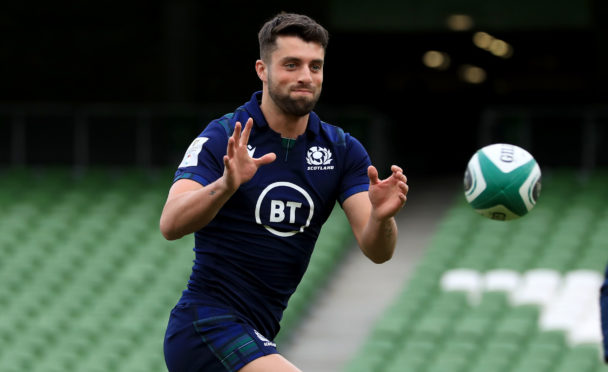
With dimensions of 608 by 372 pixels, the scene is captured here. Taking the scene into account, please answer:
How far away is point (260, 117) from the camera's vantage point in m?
3.80

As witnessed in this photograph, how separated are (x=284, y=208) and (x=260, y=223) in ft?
0.37

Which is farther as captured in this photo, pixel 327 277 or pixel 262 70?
pixel 327 277

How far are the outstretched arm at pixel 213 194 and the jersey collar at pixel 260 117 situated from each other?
15.7 inches

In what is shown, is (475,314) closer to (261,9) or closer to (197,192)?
(197,192)

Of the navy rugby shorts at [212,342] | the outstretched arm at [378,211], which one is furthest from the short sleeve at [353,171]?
the navy rugby shorts at [212,342]

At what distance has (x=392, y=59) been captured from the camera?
66.2ft

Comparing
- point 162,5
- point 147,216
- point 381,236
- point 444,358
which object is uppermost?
point 162,5

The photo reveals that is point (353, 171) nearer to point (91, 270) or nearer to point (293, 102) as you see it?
point (293, 102)

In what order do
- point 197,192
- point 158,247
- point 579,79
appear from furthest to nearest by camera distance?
point 579,79 < point 158,247 < point 197,192

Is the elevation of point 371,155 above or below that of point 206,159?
below

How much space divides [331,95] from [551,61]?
474cm

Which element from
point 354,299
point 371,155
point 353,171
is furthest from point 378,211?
point 371,155

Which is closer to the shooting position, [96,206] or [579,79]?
[96,206]

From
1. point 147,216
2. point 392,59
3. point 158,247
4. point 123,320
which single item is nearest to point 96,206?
point 147,216
